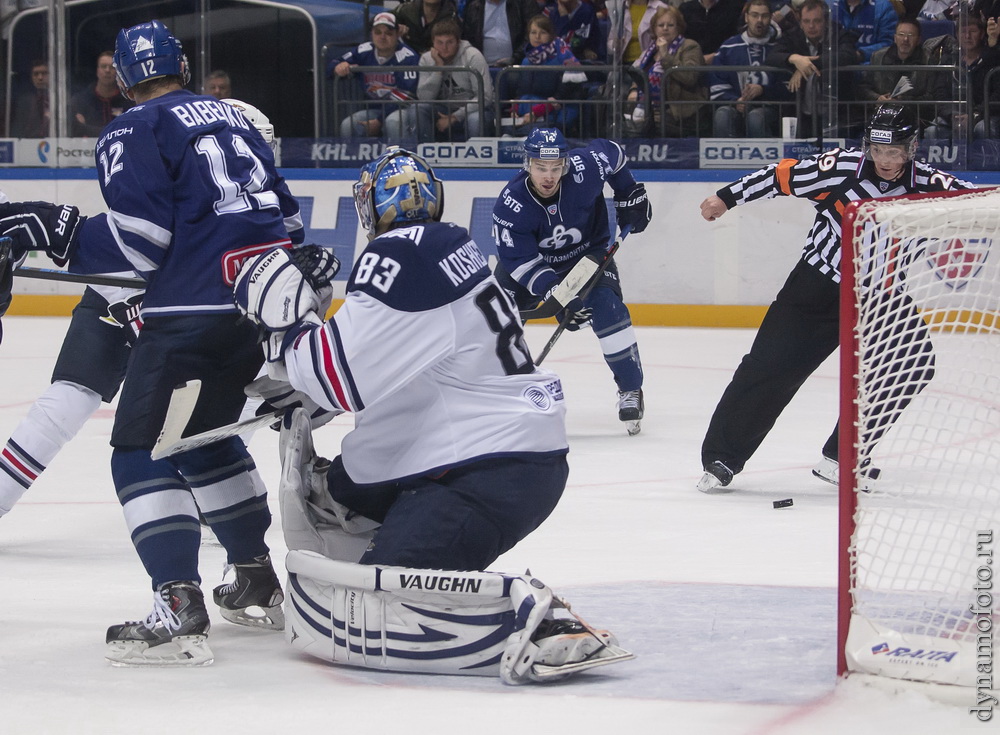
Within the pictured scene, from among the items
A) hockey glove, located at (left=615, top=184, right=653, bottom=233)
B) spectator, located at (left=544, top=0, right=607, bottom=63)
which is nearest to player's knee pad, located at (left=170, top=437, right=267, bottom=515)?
hockey glove, located at (left=615, top=184, right=653, bottom=233)

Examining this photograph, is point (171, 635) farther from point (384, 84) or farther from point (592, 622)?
point (384, 84)

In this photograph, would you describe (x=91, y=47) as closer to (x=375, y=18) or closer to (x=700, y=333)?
(x=375, y=18)

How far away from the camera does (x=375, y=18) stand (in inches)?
329

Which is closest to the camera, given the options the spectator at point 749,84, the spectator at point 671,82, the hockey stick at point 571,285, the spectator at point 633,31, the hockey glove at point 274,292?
the hockey glove at point 274,292

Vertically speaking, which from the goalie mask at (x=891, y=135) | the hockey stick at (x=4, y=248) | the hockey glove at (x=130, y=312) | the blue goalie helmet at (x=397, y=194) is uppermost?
the goalie mask at (x=891, y=135)

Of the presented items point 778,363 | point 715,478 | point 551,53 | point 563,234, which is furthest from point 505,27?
point 715,478

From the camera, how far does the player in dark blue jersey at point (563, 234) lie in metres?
5.20

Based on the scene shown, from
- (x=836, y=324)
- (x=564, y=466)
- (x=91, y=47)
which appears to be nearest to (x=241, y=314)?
(x=564, y=466)

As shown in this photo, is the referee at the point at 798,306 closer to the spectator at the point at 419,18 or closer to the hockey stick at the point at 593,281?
the hockey stick at the point at 593,281

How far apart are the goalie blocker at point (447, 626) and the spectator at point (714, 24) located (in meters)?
6.23

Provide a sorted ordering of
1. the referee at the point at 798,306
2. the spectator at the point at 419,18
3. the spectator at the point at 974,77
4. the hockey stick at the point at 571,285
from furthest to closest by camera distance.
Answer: the spectator at the point at 419,18
the spectator at the point at 974,77
the hockey stick at the point at 571,285
the referee at the point at 798,306

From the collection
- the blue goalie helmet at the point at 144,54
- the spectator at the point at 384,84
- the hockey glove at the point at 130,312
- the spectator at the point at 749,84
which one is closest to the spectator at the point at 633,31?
the spectator at the point at 749,84

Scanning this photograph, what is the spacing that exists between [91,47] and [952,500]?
699cm

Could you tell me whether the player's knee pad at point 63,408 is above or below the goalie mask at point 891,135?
below
